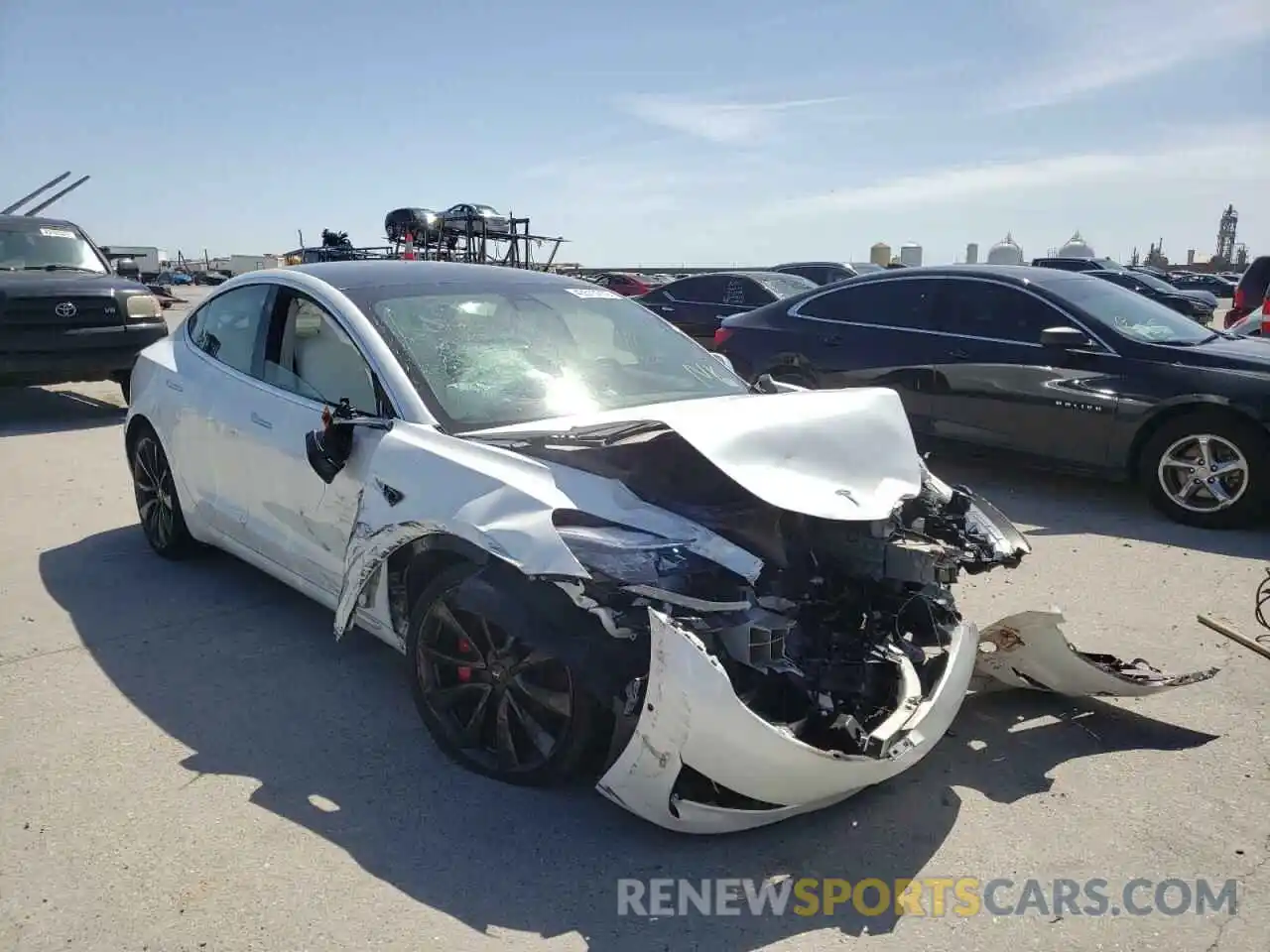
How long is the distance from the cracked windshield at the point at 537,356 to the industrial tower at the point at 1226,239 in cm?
7454

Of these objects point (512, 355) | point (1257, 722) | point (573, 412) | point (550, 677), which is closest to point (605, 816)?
point (550, 677)

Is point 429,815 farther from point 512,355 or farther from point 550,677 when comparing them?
point 512,355

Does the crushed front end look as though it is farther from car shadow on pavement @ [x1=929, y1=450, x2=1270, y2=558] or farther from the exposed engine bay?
car shadow on pavement @ [x1=929, y1=450, x2=1270, y2=558]

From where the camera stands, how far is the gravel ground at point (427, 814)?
100 inches

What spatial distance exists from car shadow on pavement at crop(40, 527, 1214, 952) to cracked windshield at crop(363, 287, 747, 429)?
3.99 feet

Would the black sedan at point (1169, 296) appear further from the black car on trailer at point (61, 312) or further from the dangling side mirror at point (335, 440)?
the dangling side mirror at point (335, 440)

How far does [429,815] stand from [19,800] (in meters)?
1.32

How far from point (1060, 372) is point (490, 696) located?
5.14 m

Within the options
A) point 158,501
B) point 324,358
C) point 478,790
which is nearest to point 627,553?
point 478,790

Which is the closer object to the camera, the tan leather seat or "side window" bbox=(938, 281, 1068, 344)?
the tan leather seat

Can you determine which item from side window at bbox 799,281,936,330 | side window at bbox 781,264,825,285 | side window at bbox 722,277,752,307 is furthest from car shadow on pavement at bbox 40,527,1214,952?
side window at bbox 781,264,825,285

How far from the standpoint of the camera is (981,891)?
269 centimetres

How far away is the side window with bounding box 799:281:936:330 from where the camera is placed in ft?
25.2

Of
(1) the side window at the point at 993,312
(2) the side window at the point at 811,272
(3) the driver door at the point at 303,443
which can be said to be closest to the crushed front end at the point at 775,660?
(3) the driver door at the point at 303,443
